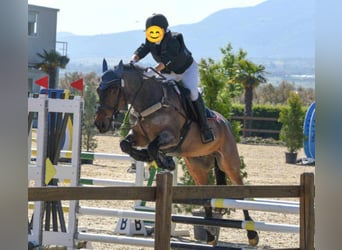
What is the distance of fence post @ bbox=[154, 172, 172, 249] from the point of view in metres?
3.22

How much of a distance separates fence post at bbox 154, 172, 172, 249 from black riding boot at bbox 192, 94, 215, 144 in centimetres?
286

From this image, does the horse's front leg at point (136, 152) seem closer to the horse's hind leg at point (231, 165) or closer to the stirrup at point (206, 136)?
the stirrup at point (206, 136)

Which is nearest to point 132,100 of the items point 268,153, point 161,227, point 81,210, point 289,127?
point 81,210

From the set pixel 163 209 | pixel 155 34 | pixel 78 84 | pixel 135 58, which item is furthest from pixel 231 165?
pixel 163 209

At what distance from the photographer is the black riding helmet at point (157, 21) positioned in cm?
581

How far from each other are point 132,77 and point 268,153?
1318 cm

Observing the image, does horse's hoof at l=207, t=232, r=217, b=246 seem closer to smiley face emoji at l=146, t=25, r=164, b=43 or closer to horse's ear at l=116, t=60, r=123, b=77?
horse's ear at l=116, t=60, r=123, b=77

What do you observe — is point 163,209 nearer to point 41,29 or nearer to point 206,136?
point 206,136

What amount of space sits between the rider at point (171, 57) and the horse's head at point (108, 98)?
0.93 ft

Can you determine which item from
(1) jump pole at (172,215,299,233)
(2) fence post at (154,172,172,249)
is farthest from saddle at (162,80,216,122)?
(2) fence post at (154,172,172,249)

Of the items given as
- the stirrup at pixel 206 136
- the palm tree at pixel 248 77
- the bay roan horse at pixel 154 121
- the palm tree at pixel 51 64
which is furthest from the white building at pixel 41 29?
the stirrup at pixel 206 136

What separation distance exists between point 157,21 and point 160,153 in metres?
1.01
